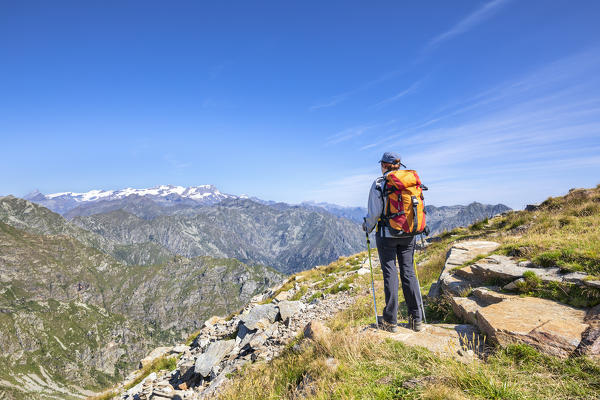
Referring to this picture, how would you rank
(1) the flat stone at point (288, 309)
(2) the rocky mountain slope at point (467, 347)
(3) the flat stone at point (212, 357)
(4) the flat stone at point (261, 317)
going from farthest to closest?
(1) the flat stone at point (288, 309), (4) the flat stone at point (261, 317), (3) the flat stone at point (212, 357), (2) the rocky mountain slope at point (467, 347)

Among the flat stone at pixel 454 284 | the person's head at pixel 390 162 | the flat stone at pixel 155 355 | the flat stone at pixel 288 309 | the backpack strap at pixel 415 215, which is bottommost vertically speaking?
the flat stone at pixel 155 355

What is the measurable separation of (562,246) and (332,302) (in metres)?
9.05

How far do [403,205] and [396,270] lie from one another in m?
1.73

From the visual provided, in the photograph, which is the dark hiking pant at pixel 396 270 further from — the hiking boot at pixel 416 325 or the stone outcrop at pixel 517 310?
the stone outcrop at pixel 517 310

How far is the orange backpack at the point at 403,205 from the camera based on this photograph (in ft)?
23.0

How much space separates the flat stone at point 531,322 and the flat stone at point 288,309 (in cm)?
781

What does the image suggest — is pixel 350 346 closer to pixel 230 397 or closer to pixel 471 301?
pixel 230 397

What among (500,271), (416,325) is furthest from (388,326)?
(500,271)

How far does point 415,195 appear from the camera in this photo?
281 inches

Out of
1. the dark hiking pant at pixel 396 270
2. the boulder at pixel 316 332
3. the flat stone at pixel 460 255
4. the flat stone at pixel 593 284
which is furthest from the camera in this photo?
the flat stone at pixel 460 255

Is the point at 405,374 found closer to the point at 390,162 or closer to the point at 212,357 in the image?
the point at 390,162

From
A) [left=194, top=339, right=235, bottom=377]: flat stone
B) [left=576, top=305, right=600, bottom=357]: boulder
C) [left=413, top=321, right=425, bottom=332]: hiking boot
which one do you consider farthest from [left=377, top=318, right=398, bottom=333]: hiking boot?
[left=194, top=339, right=235, bottom=377]: flat stone

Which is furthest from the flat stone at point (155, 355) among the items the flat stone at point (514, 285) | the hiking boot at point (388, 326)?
the flat stone at point (514, 285)

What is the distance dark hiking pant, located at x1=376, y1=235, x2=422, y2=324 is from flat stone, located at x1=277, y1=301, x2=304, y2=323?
6764 mm
